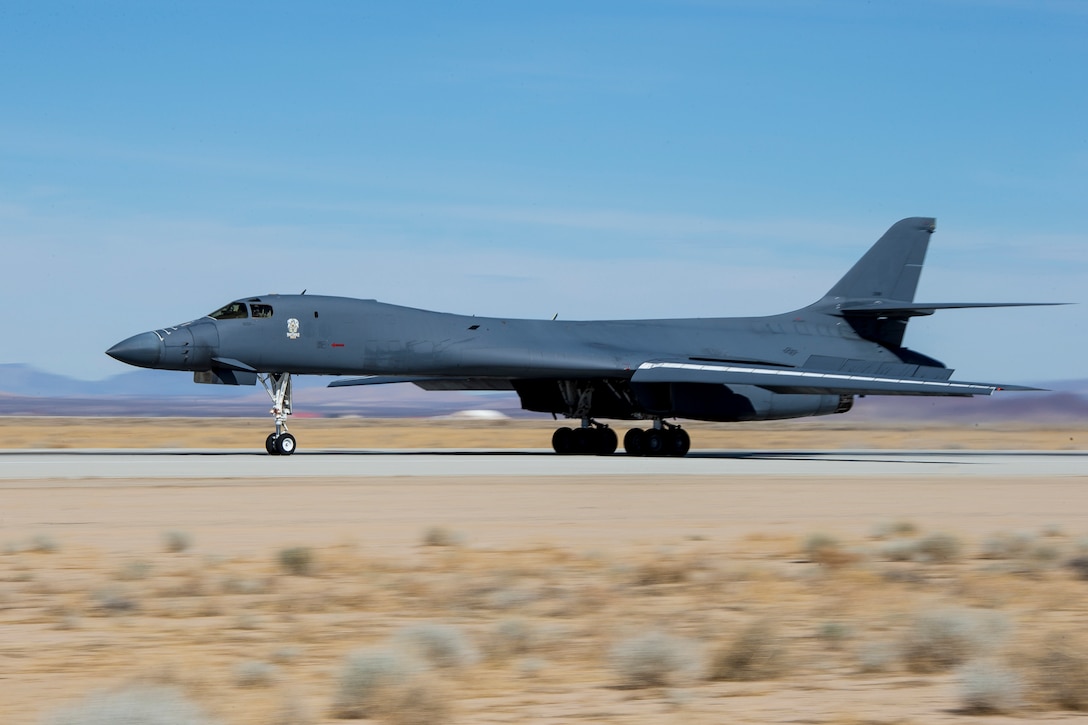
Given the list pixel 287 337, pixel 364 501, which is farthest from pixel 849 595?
pixel 287 337

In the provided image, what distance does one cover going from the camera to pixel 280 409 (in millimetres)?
29047

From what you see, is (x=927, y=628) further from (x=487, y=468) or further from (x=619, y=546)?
(x=487, y=468)

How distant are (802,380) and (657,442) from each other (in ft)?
13.1

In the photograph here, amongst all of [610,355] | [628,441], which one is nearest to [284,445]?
[610,355]

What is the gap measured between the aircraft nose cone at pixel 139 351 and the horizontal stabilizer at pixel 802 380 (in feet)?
34.7

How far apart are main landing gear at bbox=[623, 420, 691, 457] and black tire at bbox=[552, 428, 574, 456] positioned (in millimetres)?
1448

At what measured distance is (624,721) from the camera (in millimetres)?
6039

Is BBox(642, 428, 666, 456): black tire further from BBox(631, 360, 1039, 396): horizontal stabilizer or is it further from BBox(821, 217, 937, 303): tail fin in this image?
BBox(821, 217, 937, 303): tail fin

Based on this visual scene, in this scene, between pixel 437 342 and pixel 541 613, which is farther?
pixel 437 342

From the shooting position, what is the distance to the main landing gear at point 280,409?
29.1m

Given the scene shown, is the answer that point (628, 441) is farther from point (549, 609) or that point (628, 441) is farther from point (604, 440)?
point (549, 609)

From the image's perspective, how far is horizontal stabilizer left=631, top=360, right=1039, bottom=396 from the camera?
96.2 ft

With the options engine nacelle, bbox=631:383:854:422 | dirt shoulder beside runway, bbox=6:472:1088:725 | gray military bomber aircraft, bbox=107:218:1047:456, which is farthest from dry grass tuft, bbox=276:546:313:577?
engine nacelle, bbox=631:383:854:422

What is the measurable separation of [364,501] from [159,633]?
31.8ft
